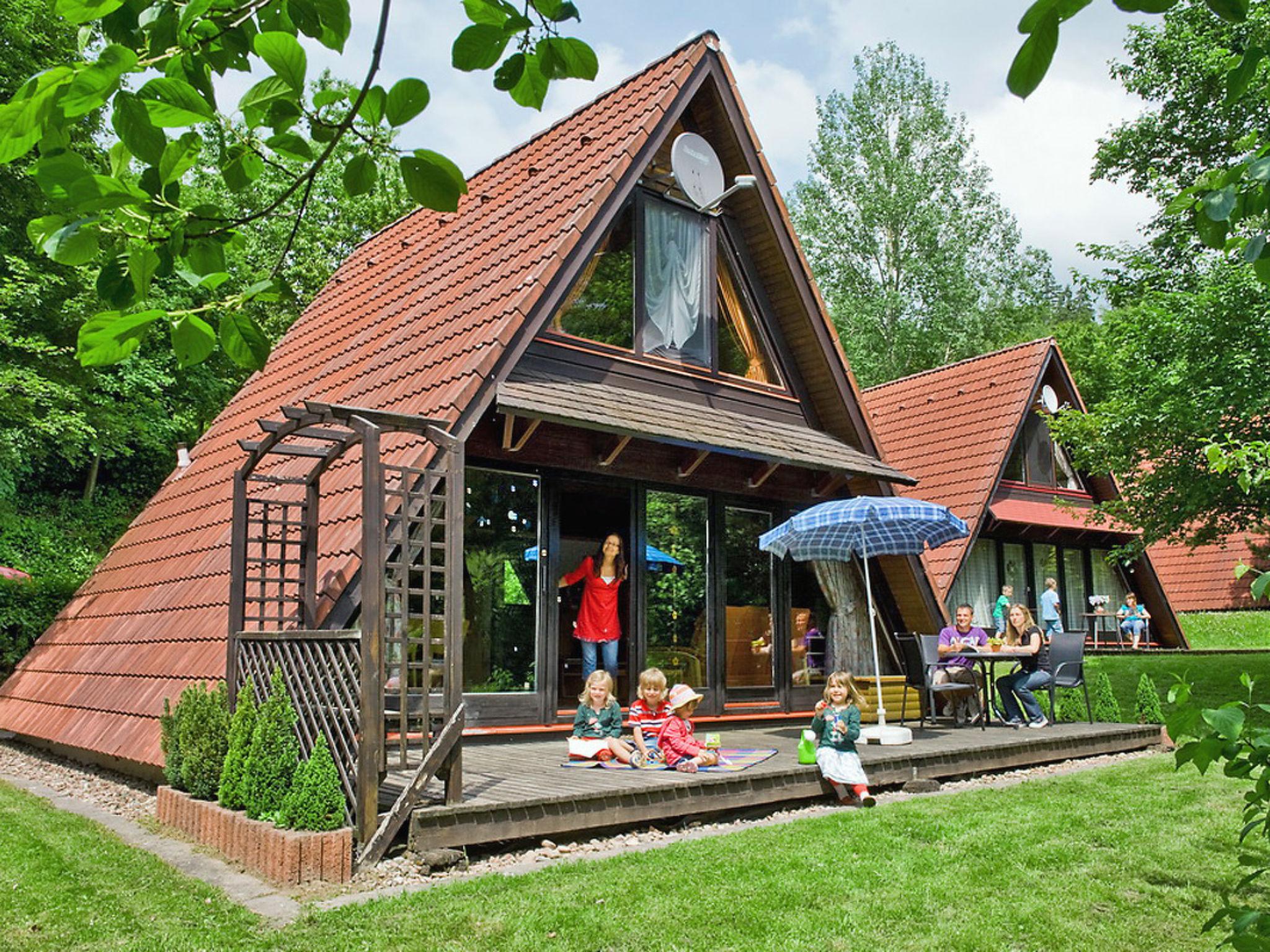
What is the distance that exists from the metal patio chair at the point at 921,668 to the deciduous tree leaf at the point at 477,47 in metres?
9.62

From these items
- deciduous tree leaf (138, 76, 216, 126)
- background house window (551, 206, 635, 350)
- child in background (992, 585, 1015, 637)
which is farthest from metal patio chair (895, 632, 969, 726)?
deciduous tree leaf (138, 76, 216, 126)

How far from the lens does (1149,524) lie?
16.1 m

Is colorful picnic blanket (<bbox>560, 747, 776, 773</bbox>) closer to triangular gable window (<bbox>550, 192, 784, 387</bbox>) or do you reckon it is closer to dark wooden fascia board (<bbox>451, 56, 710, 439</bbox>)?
dark wooden fascia board (<bbox>451, 56, 710, 439</bbox>)

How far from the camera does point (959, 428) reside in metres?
20.7

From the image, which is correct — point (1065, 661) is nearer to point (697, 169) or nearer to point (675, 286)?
point (675, 286)

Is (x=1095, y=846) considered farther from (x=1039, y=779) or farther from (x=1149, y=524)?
(x=1149, y=524)

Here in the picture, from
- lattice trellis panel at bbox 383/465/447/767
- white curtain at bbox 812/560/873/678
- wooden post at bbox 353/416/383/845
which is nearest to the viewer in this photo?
wooden post at bbox 353/416/383/845

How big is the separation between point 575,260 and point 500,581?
9.16ft

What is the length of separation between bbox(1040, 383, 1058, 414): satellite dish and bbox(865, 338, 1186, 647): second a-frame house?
3 centimetres

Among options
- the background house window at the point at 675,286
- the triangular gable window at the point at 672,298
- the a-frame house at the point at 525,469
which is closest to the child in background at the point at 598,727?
the a-frame house at the point at 525,469

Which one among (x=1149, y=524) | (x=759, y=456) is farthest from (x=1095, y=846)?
(x=1149, y=524)

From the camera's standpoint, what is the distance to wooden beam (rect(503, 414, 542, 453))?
29.7 feet

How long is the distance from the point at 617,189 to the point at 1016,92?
26.3ft

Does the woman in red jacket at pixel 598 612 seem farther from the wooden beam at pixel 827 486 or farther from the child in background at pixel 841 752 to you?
the wooden beam at pixel 827 486
